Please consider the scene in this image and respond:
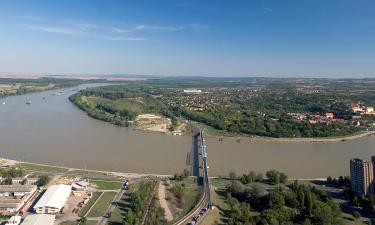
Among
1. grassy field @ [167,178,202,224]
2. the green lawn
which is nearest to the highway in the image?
grassy field @ [167,178,202,224]

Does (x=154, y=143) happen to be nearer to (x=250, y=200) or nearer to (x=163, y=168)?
(x=163, y=168)

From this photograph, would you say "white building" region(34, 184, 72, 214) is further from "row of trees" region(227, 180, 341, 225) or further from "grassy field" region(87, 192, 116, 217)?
"row of trees" region(227, 180, 341, 225)

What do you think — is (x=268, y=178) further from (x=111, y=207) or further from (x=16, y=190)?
(x=16, y=190)

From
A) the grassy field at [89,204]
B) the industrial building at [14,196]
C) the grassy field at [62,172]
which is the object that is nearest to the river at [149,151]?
the grassy field at [62,172]

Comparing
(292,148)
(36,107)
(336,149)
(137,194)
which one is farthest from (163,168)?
(36,107)

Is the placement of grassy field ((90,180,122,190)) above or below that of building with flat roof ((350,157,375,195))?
below

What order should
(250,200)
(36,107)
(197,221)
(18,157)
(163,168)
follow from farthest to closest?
1. (36,107)
2. (18,157)
3. (163,168)
4. (250,200)
5. (197,221)

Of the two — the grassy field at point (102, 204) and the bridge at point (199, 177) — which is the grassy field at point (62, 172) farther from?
the bridge at point (199, 177)
